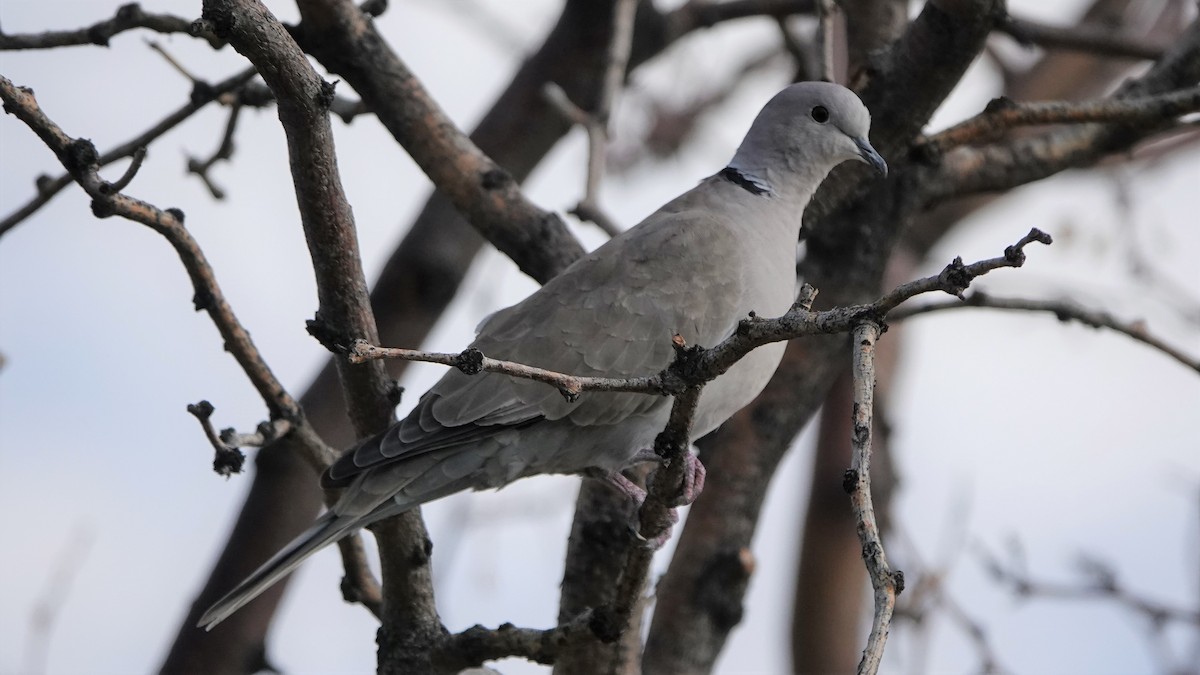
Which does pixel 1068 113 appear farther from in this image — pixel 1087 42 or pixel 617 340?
pixel 617 340

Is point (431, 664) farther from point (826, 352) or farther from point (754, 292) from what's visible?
point (826, 352)

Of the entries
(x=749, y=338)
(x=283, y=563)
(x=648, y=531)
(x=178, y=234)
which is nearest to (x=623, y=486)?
(x=648, y=531)

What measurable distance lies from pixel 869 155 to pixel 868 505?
190 cm

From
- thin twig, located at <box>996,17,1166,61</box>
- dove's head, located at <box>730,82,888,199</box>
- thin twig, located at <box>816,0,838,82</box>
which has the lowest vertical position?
dove's head, located at <box>730,82,888,199</box>

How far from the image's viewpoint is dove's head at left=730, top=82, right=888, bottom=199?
365cm

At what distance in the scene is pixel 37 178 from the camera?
143 inches

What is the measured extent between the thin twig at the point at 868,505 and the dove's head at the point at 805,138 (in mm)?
1735

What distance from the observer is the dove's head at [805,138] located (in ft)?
12.0

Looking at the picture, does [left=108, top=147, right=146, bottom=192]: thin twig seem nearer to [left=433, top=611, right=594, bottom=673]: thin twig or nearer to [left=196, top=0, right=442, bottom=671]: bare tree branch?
[left=196, top=0, right=442, bottom=671]: bare tree branch

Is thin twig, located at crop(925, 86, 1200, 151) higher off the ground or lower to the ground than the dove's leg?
higher

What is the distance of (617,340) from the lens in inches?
134

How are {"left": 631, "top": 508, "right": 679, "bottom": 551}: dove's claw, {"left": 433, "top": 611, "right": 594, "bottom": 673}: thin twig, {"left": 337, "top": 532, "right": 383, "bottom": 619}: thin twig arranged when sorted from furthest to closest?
1. {"left": 337, "top": 532, "right": 383, "bottom": 619}: thin twig
2. {"left": 433, "top": 611, "right": 594, "bottom": 673}: thin twig
3. {"left": 631, "top": 508, "right": 679, "bottom": 551}: dove's claw

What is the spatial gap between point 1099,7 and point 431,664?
5848mm

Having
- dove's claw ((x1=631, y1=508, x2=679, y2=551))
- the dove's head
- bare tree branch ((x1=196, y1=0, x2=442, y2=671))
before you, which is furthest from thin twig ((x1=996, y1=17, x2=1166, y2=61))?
bare tree branch ((x1=196, y1=0, x2=442, y2=671))
